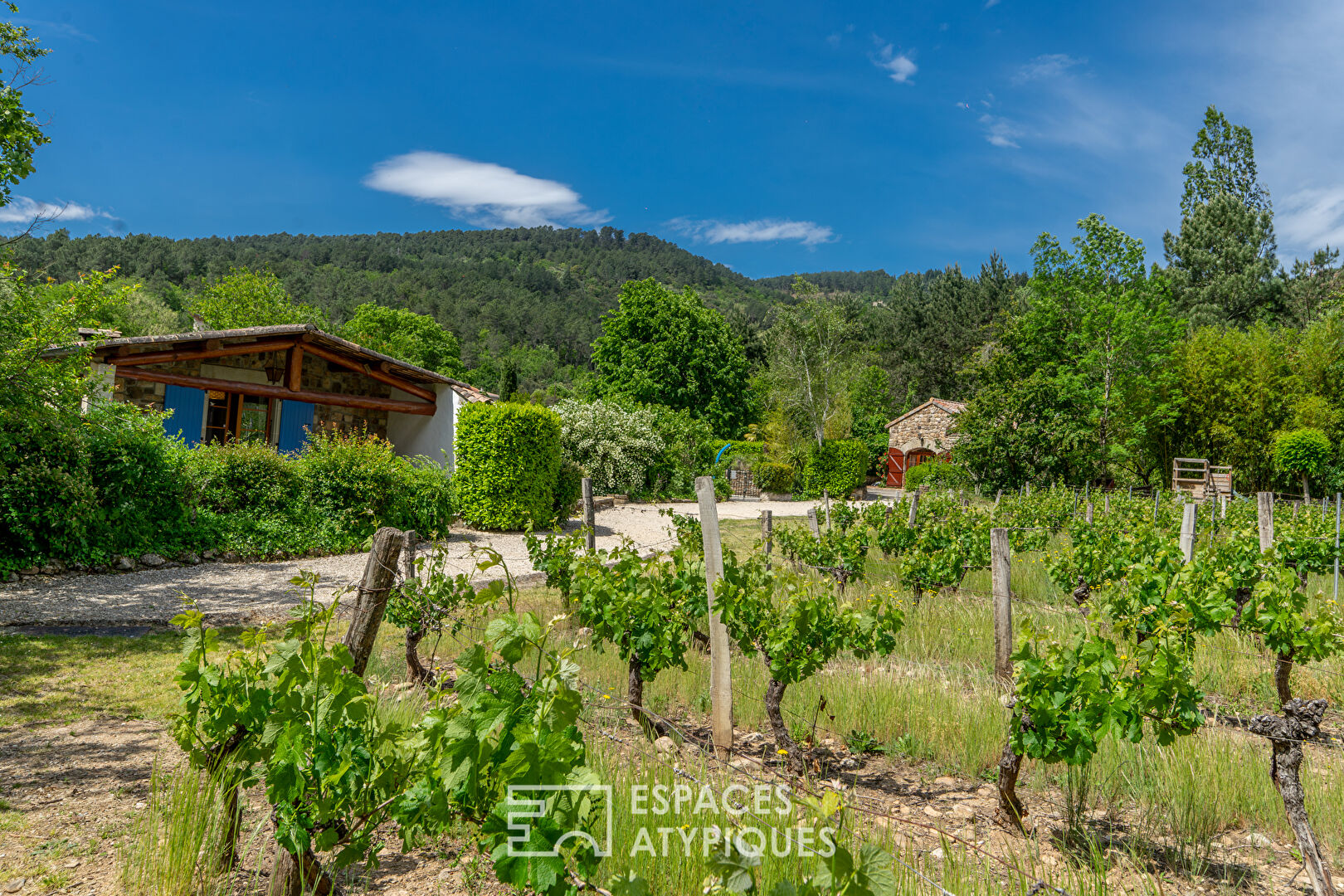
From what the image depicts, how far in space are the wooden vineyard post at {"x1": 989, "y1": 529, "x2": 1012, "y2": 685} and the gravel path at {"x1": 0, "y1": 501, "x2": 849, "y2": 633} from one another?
2.84 m

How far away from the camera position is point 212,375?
1435cm

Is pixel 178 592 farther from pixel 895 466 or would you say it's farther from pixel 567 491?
pixel 895 466

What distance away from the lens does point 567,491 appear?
15.4 meters

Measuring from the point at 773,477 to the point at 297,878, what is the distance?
2551 cm

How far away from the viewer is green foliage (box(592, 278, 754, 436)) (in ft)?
103

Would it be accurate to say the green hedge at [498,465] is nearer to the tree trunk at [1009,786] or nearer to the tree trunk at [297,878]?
the tree trunk at [1009,786]

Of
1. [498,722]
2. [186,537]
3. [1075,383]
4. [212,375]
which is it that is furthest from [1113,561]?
[1075,383]

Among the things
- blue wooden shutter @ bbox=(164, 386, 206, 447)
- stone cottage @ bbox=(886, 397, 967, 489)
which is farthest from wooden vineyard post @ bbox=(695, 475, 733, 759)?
stone cottage @ bbox=(886, 397, 967, 489)

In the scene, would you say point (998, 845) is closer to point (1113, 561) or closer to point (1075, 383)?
point (1113, 561)

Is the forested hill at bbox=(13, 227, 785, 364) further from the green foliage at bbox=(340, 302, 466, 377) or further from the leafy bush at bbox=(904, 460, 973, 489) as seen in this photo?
the leafy bush at bbox=(904, 460, 973, 489)

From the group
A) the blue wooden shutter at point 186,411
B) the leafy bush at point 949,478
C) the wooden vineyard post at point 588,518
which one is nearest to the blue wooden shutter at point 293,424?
the blue wooden shutter at point 186,411

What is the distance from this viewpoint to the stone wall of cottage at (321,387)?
1351 cm

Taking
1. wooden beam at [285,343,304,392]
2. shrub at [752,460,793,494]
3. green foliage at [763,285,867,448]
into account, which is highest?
green foliage at [763,285,867,448]

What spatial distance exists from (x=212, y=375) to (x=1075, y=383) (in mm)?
23280
